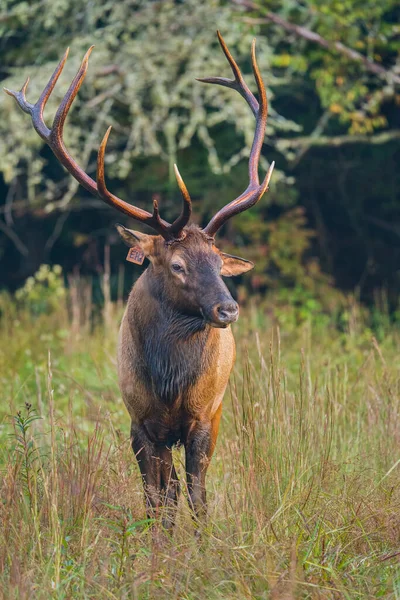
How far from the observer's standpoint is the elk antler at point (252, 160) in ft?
16.8

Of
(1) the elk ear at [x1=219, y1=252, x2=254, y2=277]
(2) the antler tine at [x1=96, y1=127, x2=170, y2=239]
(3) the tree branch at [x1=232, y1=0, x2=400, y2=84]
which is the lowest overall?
(3) the tree branch at [x1=232, y1=0, x2=400, y2=84]

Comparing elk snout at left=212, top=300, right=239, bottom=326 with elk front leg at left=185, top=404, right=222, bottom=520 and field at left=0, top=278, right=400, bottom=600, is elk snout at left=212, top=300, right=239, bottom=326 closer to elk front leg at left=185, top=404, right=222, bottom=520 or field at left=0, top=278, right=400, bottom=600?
field at left=0, top=278, right=400, bottom=600

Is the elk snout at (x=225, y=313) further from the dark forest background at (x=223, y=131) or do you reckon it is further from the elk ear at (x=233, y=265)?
the dark forest background at (x=223, y=131)

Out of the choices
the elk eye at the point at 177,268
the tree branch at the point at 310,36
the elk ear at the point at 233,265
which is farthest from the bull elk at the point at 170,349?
the tree branch at the point at 310,36

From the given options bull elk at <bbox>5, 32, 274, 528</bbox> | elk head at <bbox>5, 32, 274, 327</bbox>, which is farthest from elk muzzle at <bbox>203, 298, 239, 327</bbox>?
bull elk at <bbox>5, 32, 274, 528</bbox>

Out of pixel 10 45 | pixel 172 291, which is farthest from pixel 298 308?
pixel 172 291

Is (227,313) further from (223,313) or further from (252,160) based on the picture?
(252,160)

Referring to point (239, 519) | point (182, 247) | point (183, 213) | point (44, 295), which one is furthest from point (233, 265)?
point (44, 295)

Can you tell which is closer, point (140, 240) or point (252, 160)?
point (140, 240)

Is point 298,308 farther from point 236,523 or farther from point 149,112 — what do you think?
point 236,523

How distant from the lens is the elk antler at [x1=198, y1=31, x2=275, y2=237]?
5113mm

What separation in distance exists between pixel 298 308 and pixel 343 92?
2728 millimetres

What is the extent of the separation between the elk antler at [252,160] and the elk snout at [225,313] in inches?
22.1

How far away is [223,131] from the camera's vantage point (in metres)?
13.6
